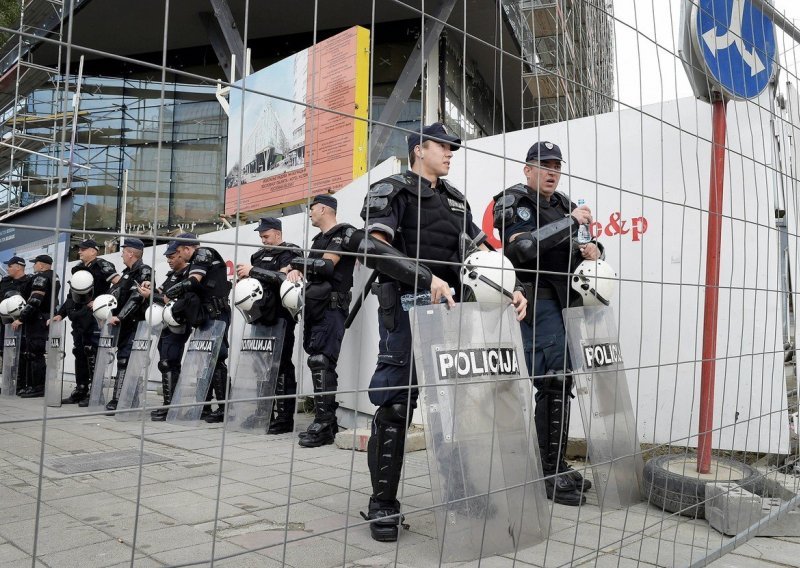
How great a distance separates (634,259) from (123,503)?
3.30 meters

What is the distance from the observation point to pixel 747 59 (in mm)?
3219

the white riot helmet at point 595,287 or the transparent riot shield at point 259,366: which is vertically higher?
the white riot helmet at point 595,287

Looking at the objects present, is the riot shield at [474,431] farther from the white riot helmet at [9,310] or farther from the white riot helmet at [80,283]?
the white riot helmet at [9,310]

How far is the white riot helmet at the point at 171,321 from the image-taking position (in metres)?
5.32

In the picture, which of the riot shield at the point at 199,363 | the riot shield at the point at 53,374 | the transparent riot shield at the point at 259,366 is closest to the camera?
the riot shield at the point at 53,374

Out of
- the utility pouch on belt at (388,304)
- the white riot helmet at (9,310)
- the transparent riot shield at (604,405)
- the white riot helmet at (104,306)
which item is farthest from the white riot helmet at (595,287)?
the white riot helmet at (104,306)

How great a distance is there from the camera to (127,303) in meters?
3.78

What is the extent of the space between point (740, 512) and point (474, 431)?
1389mm

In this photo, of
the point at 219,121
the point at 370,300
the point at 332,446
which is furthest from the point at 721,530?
the point at 219,121

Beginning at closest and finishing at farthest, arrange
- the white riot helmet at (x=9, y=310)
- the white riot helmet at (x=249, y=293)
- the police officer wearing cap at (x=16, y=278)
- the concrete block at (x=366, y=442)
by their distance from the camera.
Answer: the police officer wearing cap at (x=16, y=278), the white riot helmet at (x=9, y=310), the concrete block at (x=366, y=442), the white riot helmet at (x=249, y=293)

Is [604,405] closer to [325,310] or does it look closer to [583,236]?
[583,236]

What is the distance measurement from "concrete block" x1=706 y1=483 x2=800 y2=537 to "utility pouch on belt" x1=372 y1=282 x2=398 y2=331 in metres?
1.50

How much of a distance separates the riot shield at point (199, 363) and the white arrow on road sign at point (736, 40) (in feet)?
14.2

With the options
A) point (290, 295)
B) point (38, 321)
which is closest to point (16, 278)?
point (38, 321)
